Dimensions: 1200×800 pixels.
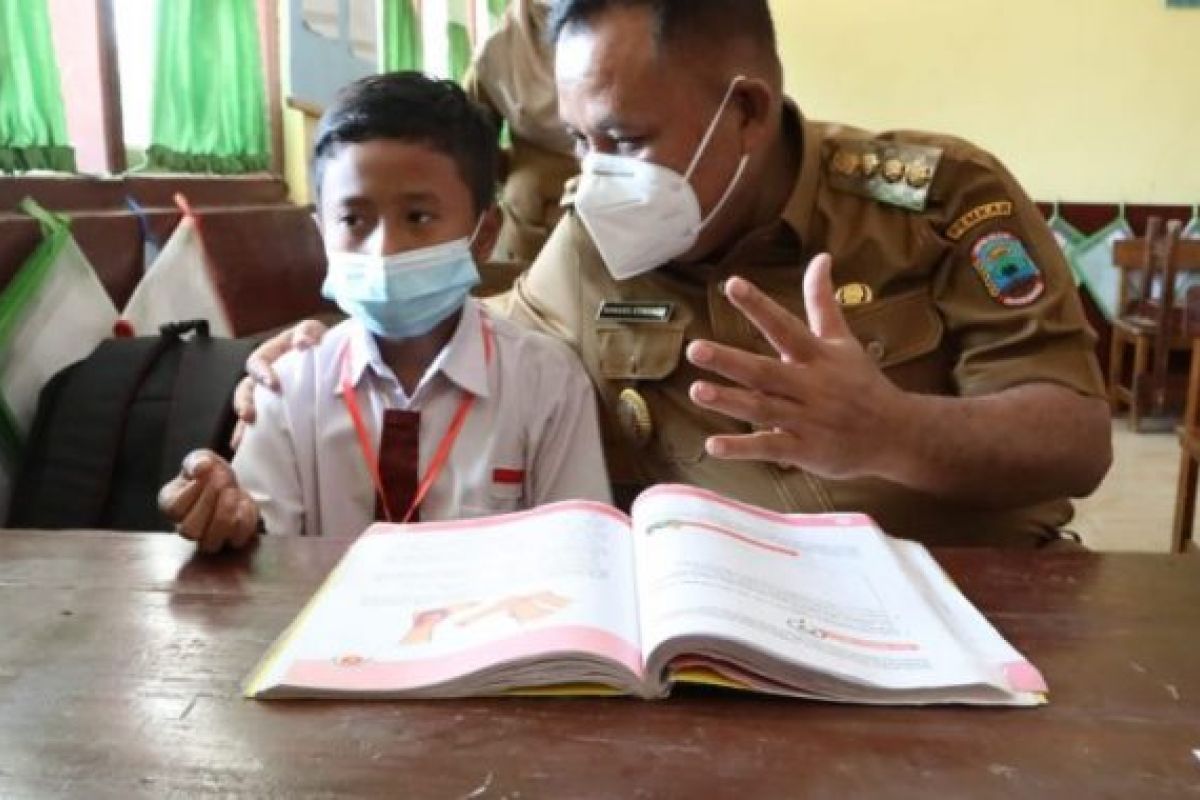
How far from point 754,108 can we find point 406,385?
537mm

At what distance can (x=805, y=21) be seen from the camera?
559cm

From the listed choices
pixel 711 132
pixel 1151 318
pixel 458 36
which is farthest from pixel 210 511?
pixel 1151 318

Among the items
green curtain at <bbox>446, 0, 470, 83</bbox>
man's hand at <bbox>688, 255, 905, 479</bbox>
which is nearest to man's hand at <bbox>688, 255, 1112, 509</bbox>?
man's hand at <bbox>688, 255, 905, 479</bbox>

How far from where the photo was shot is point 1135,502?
3441 millimetres

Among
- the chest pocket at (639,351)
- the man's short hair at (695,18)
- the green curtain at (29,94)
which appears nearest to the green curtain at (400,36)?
the green curtain at (29,94)

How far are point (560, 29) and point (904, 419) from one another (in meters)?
0.69

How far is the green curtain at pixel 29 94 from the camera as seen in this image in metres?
1.83

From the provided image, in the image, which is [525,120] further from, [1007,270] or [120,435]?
[1007,270]

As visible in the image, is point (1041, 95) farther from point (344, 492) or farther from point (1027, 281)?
point (344, 492)

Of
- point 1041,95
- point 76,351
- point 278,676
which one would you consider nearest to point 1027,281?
point 278,676

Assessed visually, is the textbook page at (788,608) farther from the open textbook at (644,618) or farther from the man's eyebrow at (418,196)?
the man's eyebrow at (418,196)

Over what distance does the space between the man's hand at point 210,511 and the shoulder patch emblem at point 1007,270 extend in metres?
0.84

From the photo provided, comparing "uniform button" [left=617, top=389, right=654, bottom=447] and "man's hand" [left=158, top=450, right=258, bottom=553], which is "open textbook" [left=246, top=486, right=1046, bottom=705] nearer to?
"man's hand" [left=158, top=450, right=258, bottom=553]

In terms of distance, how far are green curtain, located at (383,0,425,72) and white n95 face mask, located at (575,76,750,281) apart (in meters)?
2.57
